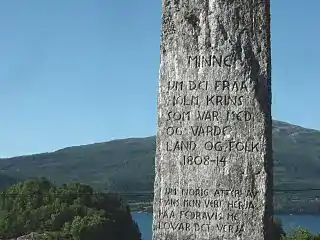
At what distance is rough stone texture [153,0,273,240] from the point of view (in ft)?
30.0

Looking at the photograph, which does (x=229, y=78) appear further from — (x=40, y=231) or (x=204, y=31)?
(x=40, y=231)

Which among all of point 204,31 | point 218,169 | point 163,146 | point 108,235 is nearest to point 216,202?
point 218,169

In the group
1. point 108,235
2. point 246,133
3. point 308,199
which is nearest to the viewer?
point 246,133

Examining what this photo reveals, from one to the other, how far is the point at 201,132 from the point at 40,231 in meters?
64.2

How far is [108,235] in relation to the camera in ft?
227

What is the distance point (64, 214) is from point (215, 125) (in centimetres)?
6387

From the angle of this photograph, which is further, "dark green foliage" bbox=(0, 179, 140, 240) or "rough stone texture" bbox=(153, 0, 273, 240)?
"dark green foliage" bbox=(0, 179, 140, 240)

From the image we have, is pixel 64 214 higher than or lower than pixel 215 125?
lower

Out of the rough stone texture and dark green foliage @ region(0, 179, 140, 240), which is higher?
the rough stone texture

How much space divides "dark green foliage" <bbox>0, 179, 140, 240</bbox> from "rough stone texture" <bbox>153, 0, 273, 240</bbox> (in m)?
57.0

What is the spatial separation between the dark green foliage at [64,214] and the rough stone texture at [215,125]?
2246 inches

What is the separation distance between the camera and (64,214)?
236 ft

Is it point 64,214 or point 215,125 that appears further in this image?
point 64,214

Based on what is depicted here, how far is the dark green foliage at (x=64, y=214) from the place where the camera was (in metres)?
67.6
